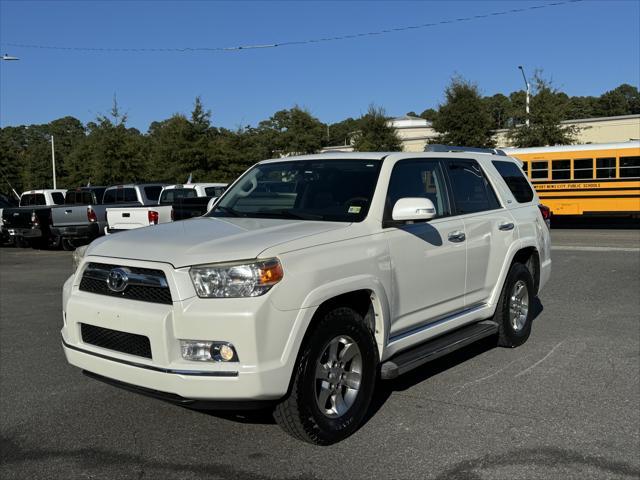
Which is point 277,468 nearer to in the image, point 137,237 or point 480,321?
point 137,237

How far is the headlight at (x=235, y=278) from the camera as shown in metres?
3.55

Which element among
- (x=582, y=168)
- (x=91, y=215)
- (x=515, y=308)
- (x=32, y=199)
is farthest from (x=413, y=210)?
(x=32, y=199)

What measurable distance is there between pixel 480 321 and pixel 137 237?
322cm

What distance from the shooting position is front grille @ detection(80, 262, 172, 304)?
3.66 m

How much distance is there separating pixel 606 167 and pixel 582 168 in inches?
30.6

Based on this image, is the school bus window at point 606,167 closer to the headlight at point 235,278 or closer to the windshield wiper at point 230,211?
the windshield wiper at point 230,211

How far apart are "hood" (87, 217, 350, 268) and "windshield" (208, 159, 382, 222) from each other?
0.25 meters

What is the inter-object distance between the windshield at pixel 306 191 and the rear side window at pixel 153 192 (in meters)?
13.8

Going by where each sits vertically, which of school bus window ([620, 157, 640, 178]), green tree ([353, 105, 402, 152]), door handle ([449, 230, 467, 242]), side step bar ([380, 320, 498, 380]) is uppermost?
green tree ([353, 105, 402, 152])

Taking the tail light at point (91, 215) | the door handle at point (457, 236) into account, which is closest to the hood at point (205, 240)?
the door handle at point (457, 236)

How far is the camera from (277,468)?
370cm

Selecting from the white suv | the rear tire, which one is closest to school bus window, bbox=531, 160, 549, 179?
the rear tire

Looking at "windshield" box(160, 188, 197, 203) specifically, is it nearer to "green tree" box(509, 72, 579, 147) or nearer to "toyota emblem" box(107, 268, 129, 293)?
"toyota emblem" box(107, 268, 129, 293)

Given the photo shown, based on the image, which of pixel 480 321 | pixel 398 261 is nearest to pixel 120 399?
pixel 398 261
